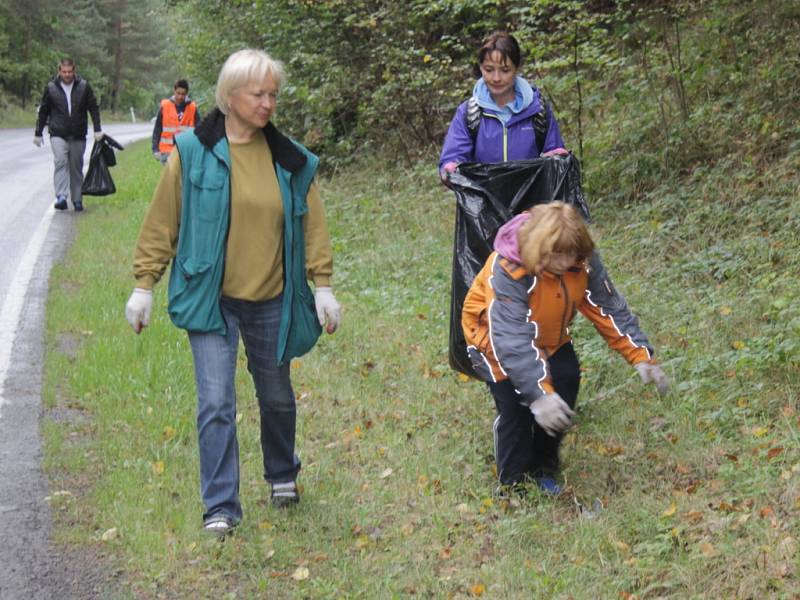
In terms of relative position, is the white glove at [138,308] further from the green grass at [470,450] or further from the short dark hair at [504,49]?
the short dark hair at [504,49]

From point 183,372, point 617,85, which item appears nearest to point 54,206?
point 617,85

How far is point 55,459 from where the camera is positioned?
552cm

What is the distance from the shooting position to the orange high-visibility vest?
1451 cm

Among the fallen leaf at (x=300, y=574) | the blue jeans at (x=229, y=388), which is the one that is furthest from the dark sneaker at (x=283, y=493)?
the fallen leaf at (x=300, y=574)

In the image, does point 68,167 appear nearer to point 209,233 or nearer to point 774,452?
point 209,233

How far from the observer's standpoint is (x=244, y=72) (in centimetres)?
431

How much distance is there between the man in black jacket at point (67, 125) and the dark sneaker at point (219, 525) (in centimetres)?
1067

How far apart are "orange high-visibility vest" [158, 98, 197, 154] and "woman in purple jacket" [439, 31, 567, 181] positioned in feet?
31.1

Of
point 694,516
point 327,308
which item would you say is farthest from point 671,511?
point 327,308

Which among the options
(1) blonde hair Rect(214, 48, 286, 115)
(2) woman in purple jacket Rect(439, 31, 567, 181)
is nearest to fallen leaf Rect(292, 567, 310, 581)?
(1) blonde hair Rect(214, 48, 286, 115)

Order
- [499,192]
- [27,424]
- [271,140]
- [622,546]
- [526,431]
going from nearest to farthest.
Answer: [622,546]
[271,140]
[526,431]
[499,192]
[27,424]

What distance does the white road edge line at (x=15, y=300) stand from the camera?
7293mm

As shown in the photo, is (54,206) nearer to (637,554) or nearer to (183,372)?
(183,372)

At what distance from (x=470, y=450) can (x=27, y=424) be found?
8.19ft
